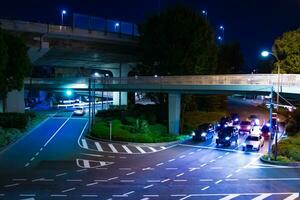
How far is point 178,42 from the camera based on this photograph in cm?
7288

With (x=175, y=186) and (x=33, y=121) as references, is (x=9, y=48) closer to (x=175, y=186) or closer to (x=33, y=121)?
(x=33, y=121)

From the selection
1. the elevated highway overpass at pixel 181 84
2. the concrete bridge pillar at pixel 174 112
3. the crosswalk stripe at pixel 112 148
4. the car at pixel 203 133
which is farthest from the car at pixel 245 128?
the crosswalk stripe at pixel 112 148

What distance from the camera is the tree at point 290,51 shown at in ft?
189

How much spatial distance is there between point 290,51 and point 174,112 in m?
16.8

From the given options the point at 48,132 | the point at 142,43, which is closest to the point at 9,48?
the point at 48,132

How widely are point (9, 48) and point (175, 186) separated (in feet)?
118

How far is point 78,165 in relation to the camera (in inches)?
1506

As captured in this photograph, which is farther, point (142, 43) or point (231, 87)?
point (142, 43)

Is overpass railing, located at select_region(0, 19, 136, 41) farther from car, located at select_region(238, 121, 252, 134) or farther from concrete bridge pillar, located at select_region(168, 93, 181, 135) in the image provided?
car, located at select_region(238, 121, 252, 134)

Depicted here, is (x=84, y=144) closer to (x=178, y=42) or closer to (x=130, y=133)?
(x=130, y=133)

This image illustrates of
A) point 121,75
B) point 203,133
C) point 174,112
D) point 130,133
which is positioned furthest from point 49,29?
point 121,75

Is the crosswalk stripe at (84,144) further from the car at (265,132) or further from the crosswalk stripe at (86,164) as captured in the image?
the car at (265,132)

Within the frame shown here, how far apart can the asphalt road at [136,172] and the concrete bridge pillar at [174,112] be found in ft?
45.2

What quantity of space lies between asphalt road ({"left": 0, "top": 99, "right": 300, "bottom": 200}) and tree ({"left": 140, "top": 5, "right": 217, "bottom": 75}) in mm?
21115
